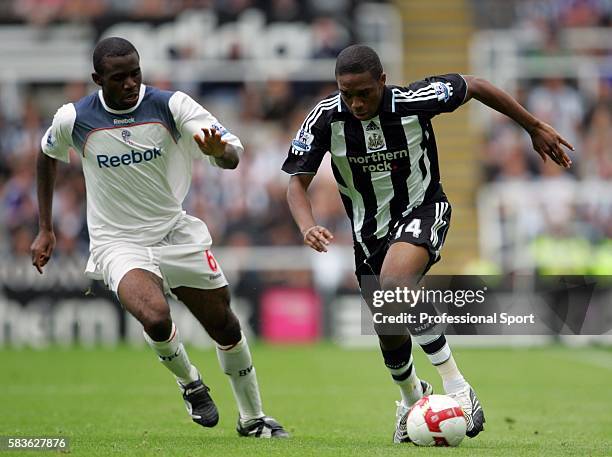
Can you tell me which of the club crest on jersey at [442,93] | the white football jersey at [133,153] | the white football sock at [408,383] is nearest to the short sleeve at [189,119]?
the white football jersey at [133,153]

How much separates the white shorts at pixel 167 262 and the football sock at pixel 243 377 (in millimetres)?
496

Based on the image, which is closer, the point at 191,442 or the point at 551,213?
the point at 191,442

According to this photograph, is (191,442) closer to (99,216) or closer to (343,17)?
→ (99,216)

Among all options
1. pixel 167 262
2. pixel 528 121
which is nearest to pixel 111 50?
pixel 167 262

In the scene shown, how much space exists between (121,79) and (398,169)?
1.82 m

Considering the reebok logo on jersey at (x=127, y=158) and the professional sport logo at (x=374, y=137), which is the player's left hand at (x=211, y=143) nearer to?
the reebok logo on jersey at (x=127, y=158)

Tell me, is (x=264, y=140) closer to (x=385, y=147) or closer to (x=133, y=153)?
(x=133, y=153)

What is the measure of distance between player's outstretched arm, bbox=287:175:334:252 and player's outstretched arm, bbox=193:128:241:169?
41 cm

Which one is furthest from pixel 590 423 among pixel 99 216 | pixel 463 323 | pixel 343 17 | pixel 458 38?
pixel 458 38

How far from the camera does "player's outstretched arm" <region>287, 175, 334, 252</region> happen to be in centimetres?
714

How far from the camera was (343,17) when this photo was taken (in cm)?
2258

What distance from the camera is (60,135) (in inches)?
315

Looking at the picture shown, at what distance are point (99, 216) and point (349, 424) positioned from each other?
2610 millimetres

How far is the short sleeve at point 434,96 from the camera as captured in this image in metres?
7.63
